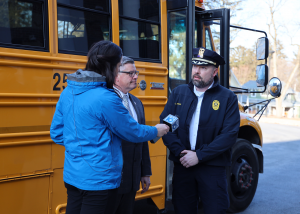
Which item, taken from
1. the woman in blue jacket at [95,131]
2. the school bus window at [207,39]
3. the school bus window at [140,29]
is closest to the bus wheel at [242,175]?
the school bus window at [207,39]

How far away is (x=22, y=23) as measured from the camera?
2.45 meters

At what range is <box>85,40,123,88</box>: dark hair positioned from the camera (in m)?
1.81

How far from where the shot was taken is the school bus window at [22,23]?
2.35 metres

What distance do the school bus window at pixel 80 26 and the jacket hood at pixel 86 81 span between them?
96 centimetres

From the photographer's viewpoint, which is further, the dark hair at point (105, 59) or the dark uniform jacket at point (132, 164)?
the dark uniform jacket at point (132, 164)

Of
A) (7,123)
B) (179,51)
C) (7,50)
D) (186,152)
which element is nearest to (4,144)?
(7,123)

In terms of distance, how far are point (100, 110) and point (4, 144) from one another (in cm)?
104

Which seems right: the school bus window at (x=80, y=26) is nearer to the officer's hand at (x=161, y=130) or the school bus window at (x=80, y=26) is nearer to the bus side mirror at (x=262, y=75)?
the officer's hand at (x=161, y=130)

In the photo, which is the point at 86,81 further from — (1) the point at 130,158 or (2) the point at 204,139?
(2) the point at 204,139

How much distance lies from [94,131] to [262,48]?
3075 millimetres

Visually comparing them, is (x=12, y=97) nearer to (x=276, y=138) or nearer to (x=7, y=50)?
(x=7, y=50)

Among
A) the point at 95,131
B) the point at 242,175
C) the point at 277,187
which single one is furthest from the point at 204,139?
the point at 277,187

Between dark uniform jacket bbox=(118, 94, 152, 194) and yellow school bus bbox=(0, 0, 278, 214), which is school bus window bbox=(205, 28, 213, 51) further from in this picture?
dark uniform jacket bbox=(118, 94, 152, 194)

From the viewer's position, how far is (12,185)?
2.39 meters
